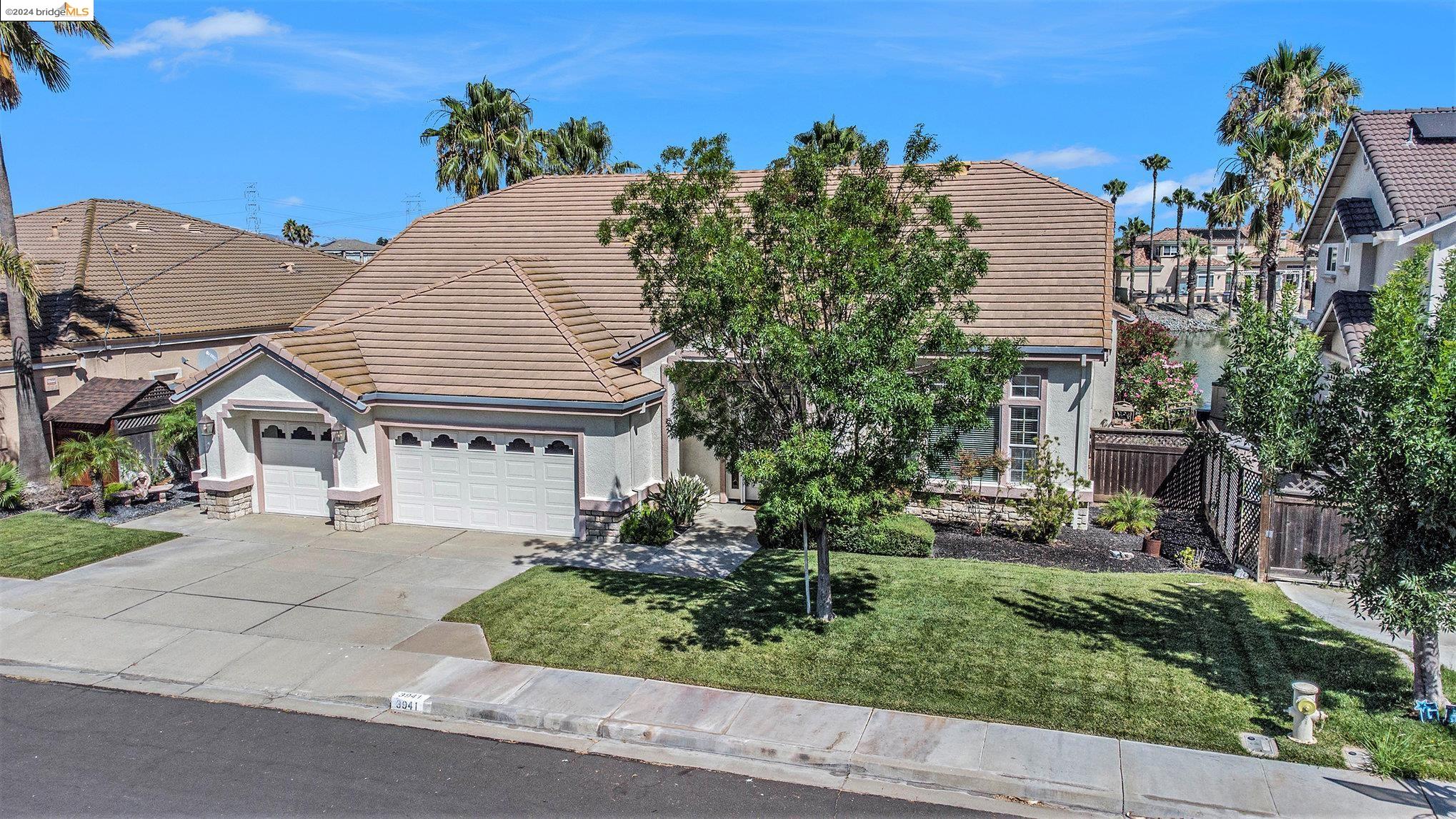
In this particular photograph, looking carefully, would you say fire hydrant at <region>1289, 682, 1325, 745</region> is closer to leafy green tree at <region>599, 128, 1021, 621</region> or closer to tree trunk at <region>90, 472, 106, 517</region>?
leafy green tree at <region>599, 128, 1021, 621</region>

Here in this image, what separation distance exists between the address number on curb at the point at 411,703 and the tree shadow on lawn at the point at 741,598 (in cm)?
293

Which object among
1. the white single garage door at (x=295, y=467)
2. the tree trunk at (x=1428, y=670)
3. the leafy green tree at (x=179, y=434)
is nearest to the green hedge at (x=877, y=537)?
the tree trunk at (x=1428, y=670)

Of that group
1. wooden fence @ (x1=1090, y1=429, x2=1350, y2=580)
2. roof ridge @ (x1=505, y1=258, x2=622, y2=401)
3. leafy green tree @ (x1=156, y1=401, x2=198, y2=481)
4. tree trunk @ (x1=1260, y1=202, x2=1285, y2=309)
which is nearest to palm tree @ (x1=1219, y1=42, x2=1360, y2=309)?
tree trunk @ (x1=1260, y1=202, x2=1285, y2=309)

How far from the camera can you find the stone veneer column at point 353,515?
17.7 meters

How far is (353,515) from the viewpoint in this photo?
1770cm

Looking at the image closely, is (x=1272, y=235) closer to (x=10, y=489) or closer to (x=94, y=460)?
(x=94, y=460)

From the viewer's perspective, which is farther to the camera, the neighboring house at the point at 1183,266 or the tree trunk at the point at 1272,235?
the neighboring house at the point at 1183,266

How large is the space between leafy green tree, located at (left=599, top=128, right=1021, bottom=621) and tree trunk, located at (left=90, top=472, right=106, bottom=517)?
13.8 metres

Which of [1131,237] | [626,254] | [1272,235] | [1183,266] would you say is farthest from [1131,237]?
[626,254]

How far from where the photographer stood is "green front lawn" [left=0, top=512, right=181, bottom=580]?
52.1 ft

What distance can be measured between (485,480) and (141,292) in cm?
1377

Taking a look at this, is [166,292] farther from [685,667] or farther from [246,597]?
[685,667]

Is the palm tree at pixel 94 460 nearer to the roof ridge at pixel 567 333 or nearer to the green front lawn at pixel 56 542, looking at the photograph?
the green front lawn at pixel 56 542

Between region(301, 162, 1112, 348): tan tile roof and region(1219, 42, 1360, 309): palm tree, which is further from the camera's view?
region(1219, 42, 1360, 309): palm tree
